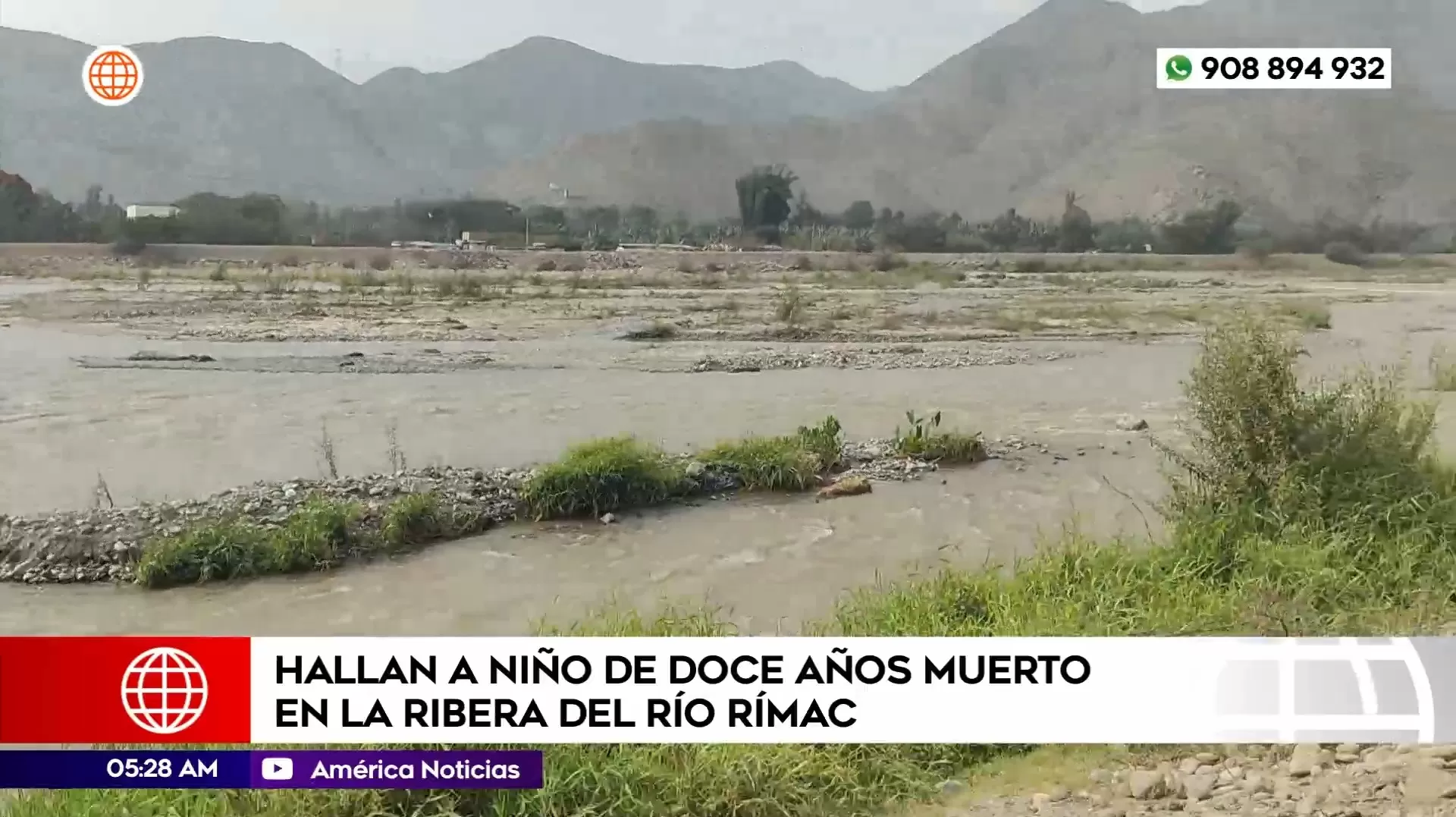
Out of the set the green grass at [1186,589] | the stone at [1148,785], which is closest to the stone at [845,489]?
the green grass at [1186,589]

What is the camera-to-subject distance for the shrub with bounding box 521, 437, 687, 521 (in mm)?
4305

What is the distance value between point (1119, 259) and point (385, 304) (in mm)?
3291

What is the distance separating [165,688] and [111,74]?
1.88 m

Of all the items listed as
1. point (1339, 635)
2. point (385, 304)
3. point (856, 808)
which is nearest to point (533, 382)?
point (385, 304)

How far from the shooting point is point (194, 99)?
141 inches

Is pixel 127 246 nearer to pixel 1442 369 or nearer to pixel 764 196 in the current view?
pixel 764 196

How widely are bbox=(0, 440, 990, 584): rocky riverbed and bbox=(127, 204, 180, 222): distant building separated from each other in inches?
39.6

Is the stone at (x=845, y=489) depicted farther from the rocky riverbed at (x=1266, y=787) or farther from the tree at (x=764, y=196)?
the rocky riverbed at (x=1266, y=787)

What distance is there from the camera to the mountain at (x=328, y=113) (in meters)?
3.38

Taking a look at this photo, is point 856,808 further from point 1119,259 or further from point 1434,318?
point 1434,318

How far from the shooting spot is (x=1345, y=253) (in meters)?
4.37

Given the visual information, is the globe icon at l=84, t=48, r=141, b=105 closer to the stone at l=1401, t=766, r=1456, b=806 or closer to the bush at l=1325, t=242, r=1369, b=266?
the stone at l=1401, t=766, r=1456, b=806

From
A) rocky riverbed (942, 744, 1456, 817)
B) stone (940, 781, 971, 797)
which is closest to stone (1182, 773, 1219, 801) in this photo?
rocky riverbed (942, 744, 1456, 817)

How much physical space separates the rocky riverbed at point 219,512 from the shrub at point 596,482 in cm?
10
